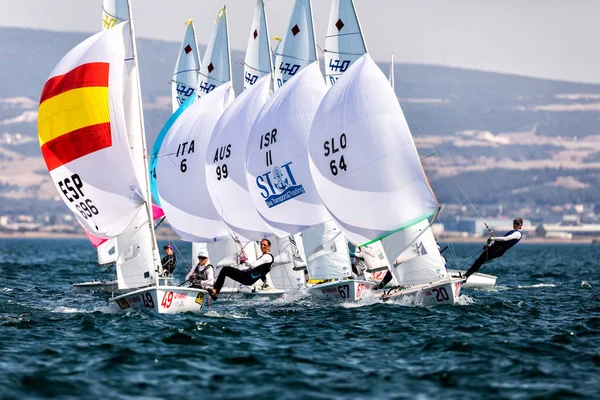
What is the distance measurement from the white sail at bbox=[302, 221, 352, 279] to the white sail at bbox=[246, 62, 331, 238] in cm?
54

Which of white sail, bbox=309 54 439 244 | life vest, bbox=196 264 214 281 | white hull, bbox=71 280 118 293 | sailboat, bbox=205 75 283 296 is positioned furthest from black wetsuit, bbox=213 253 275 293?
white hull, bbox=71 280 118 293

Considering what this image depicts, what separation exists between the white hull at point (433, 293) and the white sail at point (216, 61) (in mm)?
13181

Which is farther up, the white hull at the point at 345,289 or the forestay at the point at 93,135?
the forestay at the point at 93,135

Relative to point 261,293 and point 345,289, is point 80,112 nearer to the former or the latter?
Result: point 345,289

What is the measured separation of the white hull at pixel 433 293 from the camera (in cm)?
2534

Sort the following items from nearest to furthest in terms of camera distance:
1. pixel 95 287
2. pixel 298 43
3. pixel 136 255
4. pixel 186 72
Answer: pixel 136 255
pixel 298 43
pixel 95 287
pixel 186 72

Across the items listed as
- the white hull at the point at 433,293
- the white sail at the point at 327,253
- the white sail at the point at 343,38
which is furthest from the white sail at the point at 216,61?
the white hull at the point at 433,293

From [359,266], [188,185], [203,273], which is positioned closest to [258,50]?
[188,185]

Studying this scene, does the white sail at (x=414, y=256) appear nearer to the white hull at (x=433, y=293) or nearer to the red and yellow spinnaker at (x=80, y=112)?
the white hull at (x=433, y=293)

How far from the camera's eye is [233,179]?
98.2ft

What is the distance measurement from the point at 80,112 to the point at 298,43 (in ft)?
32.2

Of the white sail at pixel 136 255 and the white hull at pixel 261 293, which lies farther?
the white hull at pixel 261 293

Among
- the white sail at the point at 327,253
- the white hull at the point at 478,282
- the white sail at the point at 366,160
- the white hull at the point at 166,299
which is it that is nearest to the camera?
the white hull at the point at 166,299

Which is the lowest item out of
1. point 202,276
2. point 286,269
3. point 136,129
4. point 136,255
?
point 286,269
